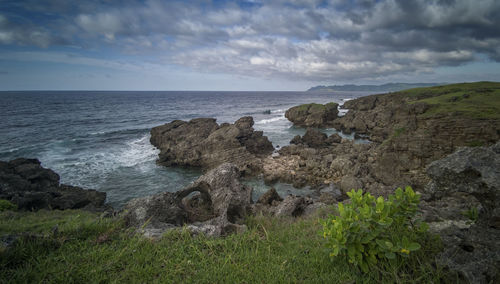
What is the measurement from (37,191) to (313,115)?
52339mm

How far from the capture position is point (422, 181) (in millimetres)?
15945

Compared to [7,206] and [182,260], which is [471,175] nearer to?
[182,260]

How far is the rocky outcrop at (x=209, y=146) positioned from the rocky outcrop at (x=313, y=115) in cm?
2589

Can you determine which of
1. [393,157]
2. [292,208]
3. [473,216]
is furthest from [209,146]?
[473,216]

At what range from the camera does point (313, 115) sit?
185 ft

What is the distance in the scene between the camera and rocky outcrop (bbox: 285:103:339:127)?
55.1 metres

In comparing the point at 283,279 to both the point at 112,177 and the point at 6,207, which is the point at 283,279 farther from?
the point at 112,177

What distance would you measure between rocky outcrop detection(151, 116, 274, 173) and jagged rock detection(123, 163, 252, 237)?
1492cm

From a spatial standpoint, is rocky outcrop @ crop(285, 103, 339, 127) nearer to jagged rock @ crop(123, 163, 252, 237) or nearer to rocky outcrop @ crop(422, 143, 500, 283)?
jagged rock @ crop(123, 163, 252, 237)

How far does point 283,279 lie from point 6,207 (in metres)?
13.9

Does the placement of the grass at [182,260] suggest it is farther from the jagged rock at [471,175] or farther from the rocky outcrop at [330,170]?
the rocky outcrop at [330,170]

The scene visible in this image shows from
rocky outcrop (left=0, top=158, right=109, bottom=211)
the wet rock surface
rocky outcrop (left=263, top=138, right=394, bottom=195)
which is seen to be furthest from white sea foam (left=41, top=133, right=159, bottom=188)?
the wet rock surface

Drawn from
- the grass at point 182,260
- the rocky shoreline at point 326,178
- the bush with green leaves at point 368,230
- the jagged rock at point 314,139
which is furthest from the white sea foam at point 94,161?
the bush with green leaves at point 368,230

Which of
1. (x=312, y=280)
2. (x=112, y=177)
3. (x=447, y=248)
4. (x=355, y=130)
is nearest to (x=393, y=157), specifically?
(x=447, y=248)
